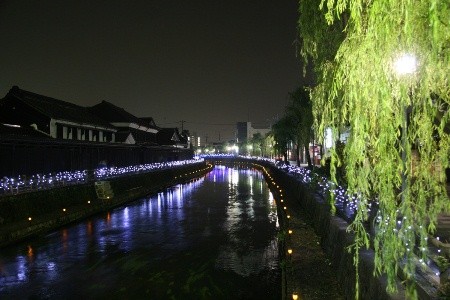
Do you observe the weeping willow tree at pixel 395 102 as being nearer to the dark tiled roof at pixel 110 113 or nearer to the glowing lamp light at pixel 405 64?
the glowing lamp light at pixel 405 64

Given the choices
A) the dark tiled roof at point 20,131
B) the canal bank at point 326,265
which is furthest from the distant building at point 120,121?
the canal bank at point 326,265

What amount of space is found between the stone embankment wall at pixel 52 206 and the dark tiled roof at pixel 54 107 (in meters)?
9.01

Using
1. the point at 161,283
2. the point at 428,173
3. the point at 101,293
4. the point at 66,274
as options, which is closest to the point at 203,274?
the point at 161,283

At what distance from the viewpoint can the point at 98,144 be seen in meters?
34.4

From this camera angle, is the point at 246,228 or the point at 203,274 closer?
the point at 203,274

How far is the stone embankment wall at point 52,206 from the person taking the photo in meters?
18.7

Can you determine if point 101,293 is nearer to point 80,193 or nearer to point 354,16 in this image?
point 354,16

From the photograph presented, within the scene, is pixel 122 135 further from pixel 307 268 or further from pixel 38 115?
pixel 307 268

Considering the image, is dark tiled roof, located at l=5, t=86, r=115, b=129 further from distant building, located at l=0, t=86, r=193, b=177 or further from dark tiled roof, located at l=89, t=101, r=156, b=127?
dark tiled roof, located at l=89, t=101, r=156, b=127

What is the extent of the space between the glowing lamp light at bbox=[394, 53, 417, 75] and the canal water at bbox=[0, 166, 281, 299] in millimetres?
7993

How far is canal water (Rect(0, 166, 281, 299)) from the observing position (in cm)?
1219

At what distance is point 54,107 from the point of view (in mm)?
40281

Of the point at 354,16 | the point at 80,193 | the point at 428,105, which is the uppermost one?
the point at 354,16

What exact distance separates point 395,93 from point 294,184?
23.7 meters
